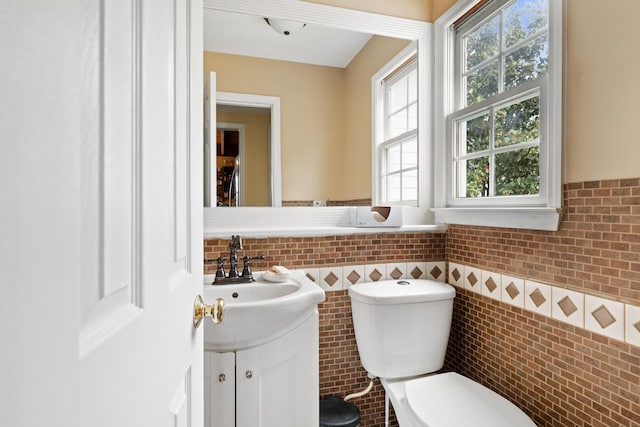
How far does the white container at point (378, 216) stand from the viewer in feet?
5.34

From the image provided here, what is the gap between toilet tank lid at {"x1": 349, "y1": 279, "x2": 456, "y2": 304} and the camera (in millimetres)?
1403

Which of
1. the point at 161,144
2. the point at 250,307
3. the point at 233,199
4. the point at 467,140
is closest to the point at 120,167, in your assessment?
the point at 161,144

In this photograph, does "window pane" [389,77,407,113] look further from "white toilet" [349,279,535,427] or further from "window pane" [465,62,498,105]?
"white toilet" [349,279,535,427]

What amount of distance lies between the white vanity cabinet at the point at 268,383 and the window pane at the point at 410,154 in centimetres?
97

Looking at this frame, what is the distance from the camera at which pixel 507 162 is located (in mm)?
1403

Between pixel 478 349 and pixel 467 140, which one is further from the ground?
pixel 467 140

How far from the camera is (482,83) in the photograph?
154 cm

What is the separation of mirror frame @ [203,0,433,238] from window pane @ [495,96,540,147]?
407 millimetres

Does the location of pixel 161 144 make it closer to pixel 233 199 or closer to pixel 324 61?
pixel 233 199

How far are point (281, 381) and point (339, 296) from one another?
53 centimetres

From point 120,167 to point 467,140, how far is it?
161cm

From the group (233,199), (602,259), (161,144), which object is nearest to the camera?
(161,144)

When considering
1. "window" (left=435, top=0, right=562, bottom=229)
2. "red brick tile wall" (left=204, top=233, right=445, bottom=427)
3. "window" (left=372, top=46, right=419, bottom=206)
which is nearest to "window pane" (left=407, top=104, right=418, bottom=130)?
"window" (left=372, top=46, right=419, bottom=206)

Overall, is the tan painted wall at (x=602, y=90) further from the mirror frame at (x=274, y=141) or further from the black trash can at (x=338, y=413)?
the black trash can at (x=338, y=413)
